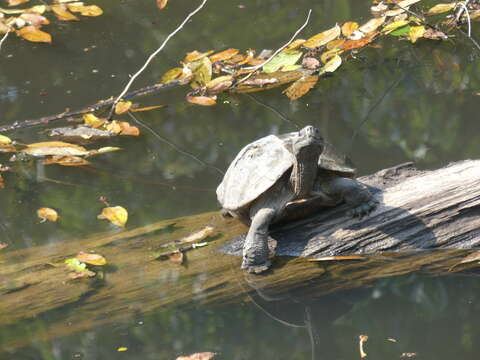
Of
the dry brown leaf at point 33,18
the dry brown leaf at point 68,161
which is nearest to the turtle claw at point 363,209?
the dry brown leaf at point 68,161

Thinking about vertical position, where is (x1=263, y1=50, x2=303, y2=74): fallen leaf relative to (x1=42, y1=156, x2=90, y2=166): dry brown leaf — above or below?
above

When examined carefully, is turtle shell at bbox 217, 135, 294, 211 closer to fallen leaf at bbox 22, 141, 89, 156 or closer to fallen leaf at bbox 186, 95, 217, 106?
fallen leaf at bbox 22, 141, 89, 156

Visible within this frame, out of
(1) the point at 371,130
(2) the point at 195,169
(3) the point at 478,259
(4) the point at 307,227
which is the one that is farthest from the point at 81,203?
(3) the point at 478,259

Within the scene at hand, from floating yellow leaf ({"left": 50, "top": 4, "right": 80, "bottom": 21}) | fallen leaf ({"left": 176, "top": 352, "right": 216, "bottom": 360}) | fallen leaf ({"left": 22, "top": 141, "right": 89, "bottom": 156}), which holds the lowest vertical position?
fallen leaf ({"left": 176, "top": 352, "right": 216, "bottom": 360})

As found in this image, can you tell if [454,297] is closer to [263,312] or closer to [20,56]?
[263,312]

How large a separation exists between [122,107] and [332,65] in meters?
1.50

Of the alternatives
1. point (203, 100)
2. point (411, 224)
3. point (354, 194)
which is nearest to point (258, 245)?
point (354, 194)

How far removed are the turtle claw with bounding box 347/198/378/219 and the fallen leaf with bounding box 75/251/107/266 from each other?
1132mm

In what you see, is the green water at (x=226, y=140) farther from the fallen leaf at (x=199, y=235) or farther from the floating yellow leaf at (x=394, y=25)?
the fallen leaf at (x=199, y=235)

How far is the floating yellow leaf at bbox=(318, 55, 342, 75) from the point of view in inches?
198

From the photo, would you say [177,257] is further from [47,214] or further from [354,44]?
[354,44]

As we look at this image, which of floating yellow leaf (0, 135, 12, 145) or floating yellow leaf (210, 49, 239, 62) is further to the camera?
floating yellow leaf (210, 49, 239, 62)

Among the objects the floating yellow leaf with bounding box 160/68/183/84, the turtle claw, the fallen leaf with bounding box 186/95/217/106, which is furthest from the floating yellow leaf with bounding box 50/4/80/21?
the turtle claw

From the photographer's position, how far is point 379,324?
111 inches
